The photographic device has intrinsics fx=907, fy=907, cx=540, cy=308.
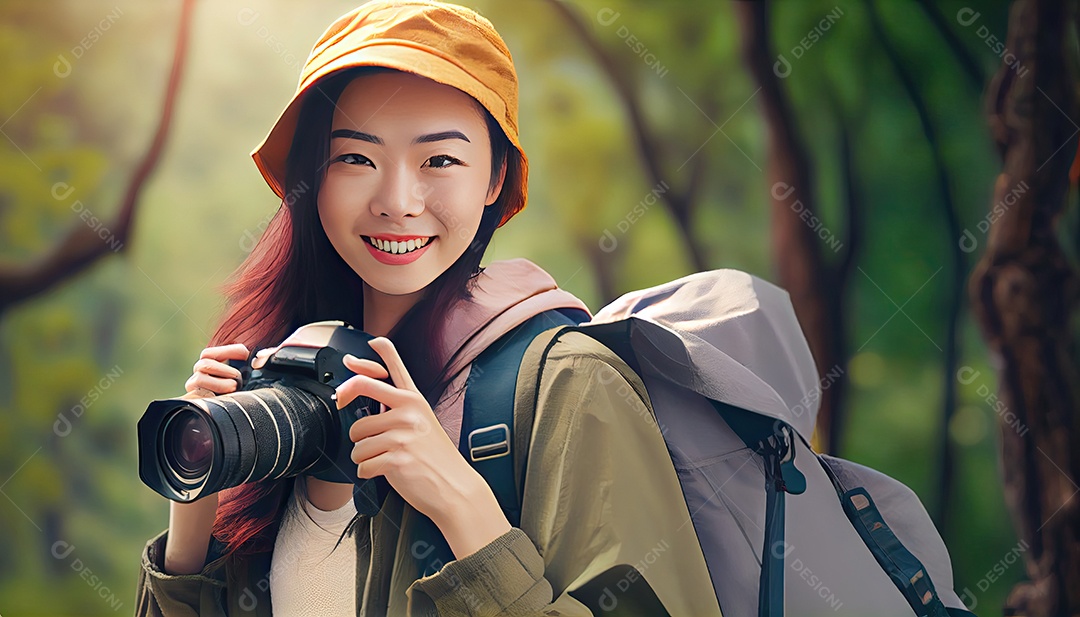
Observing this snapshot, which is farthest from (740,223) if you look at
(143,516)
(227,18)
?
(143,516)

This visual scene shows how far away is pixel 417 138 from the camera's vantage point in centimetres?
112

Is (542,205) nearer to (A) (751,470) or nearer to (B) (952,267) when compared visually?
(A) (751,470)

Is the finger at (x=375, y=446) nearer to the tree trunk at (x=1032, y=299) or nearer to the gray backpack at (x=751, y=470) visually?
the gray backpack at (x=751, y=470)

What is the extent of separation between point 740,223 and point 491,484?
1.87 ft

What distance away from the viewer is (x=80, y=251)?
4.58 ft

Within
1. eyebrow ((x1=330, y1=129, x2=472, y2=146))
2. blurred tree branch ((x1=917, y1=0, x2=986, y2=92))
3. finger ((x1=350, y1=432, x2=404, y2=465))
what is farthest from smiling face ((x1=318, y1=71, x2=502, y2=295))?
blurred tree branch ((x1=917, y1=0, x2=986, y2=92))

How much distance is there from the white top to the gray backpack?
0.22 meters

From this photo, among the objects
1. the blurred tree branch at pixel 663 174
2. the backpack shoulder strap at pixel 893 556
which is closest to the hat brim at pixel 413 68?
the blurred tree branch at pixel 663 174

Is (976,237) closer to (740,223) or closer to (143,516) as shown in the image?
(740,223)

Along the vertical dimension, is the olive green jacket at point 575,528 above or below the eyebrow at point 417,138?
below

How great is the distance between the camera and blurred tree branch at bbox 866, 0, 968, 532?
4.39ft

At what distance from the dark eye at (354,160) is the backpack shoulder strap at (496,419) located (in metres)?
0.28

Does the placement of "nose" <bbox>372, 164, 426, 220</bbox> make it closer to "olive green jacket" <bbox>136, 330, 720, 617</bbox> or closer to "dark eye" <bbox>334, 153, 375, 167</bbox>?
"dark eye" <bbox>334, 153, 375, 167</bbox>

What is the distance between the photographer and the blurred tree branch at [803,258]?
1.33m
